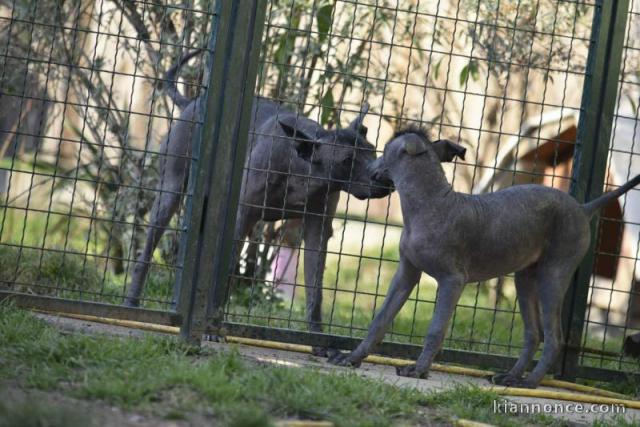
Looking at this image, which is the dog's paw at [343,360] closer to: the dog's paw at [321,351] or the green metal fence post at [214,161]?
the dog's paw at [321,351]

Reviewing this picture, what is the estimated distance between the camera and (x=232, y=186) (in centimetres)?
557

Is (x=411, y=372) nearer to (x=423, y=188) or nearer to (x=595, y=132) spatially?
(x=423, y=188)

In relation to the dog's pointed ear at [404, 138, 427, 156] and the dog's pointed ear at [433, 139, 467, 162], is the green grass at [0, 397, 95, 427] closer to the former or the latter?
the dog's pointed ear at [404, 138, 427, 156]

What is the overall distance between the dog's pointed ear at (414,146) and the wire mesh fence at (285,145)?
315 mm

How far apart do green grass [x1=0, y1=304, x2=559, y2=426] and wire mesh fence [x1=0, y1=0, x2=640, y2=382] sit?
0.77 meters

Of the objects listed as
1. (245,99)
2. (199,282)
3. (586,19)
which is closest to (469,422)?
(199,282)

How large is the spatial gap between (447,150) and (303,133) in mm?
934

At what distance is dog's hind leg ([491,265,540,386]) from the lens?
5.51m

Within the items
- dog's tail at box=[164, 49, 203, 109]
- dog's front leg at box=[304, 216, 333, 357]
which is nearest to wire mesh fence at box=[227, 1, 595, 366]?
dog's front leg at box=[304, 216, 333, 357]

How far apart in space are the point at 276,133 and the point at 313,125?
30 centimetres

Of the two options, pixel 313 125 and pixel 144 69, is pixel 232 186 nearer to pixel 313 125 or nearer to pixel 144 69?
pixel 313 125

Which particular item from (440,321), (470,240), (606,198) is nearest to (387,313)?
(440,321)

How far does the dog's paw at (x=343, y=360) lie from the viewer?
5.34 m

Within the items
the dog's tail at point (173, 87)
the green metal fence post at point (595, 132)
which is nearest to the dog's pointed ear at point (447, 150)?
the green metal fence post at point (595, 132)
